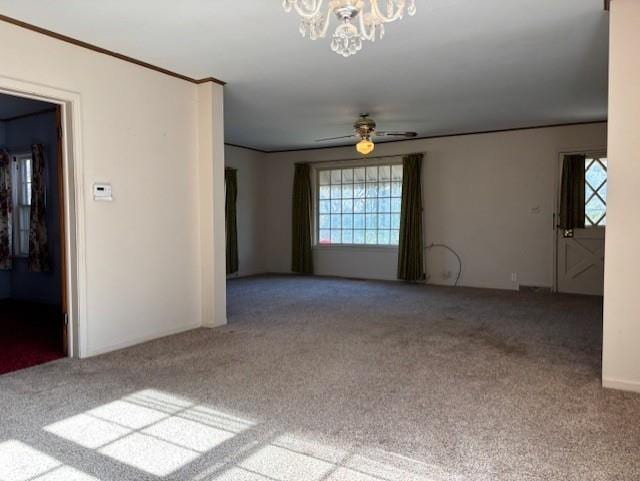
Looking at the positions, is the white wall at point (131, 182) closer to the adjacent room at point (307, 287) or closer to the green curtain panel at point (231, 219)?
the adjacent room at point (307, 287)

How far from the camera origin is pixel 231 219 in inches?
315

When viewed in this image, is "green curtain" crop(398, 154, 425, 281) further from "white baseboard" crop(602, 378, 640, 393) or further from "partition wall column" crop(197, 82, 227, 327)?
"white baseboard" crop(602, 378, 640, 393)

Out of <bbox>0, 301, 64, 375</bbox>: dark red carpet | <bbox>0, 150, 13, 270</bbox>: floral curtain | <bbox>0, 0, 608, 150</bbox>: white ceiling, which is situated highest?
<bbox>0, 0, 608, 150</bbox>: white ceiling

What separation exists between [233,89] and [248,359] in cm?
279

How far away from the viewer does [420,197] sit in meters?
7.50

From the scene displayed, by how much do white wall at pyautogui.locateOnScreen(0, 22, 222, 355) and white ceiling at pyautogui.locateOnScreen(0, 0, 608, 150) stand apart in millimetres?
234

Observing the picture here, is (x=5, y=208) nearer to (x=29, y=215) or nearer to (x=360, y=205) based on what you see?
(x=29, y=215)

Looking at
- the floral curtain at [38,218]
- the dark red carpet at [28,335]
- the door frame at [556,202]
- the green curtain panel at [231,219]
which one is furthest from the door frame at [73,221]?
the door frame at [556,202]

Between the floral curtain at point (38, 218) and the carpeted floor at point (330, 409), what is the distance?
271 centimetres

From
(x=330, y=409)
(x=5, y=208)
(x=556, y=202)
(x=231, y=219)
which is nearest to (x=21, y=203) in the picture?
(x=5, y=208)

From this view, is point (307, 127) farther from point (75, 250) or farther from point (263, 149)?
point (75, 250)

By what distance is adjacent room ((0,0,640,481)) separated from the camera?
7.34 ft

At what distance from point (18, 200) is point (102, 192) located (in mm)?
3236

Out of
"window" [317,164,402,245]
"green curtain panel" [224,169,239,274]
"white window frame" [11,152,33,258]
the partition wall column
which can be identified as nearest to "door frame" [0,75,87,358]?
the partition wall column
